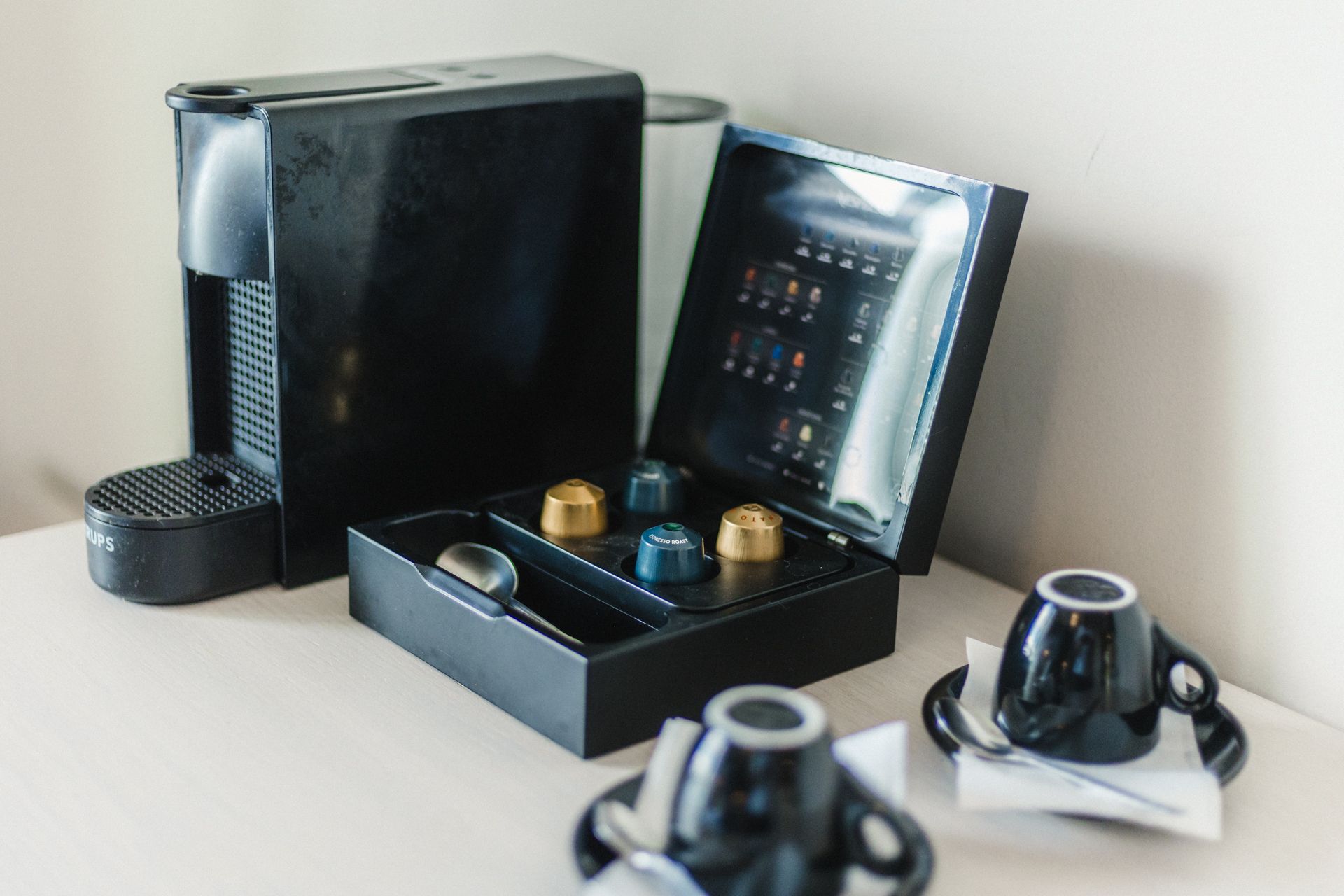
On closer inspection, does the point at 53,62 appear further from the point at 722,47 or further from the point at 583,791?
the point at 583,791

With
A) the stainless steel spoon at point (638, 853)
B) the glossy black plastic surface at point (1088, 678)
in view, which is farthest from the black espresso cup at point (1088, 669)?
the stainless steel spoon at point (638, 853)

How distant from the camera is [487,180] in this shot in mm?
998

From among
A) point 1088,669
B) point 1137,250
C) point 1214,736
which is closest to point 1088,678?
point 1088,669

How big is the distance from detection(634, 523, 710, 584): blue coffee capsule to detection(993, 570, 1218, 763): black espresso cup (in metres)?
0.21

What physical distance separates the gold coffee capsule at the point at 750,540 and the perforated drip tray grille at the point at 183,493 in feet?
1.11

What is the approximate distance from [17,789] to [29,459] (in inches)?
47.3

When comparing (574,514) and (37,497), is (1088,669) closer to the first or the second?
(574,514)

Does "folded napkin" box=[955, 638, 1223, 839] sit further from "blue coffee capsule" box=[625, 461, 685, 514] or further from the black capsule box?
"blue coffee capsule" box=[625, 461, 685, 514]

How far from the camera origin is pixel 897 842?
2.06 ft

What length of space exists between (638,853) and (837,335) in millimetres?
497

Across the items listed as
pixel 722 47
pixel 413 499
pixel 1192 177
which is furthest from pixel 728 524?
pixel 722 47

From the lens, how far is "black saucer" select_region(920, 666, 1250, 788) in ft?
2.50

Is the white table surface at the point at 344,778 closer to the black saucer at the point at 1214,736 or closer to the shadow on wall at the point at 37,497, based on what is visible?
the black saucer at the point at 1214,736

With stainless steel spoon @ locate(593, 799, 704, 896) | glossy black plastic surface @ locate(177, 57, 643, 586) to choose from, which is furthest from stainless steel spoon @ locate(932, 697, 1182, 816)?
glossy black plastic surface @ locate(177, 57, 643, 586)
